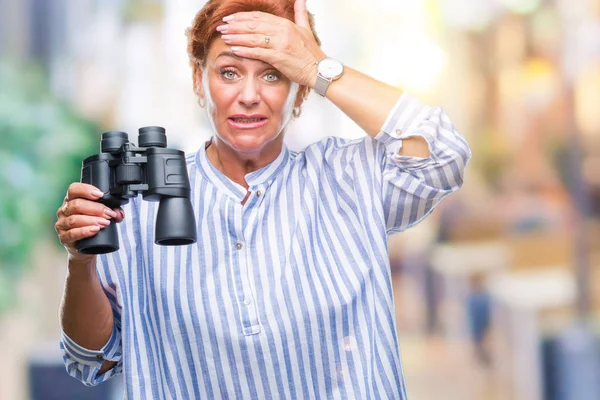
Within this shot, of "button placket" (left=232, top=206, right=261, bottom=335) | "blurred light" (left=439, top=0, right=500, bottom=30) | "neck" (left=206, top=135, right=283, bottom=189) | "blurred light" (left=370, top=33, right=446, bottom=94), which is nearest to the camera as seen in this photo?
"button placket" (left=232, top=206, right=261, bottom=335)

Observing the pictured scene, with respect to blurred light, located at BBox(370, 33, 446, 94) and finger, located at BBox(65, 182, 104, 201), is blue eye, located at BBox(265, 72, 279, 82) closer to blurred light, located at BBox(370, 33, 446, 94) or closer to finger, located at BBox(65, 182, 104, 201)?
finger, located at BBox(65, 182, 104, 201)

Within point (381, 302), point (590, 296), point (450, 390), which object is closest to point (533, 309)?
point (590, 296)

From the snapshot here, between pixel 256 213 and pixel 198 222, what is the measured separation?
Result: 0.31 ft

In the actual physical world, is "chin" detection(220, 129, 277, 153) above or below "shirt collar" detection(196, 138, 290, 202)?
above

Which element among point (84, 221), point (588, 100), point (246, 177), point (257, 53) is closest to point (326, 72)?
point (257, 53)

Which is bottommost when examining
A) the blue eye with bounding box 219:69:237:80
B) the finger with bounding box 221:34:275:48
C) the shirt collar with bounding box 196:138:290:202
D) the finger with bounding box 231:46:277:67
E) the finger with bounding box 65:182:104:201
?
the finger with bounding box 65:182:104:201

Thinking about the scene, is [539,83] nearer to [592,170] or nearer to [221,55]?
[592,170]

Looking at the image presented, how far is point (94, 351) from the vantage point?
142cm

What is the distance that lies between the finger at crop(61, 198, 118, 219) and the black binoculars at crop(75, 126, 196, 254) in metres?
0.02

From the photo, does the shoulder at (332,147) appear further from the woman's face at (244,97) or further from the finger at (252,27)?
the finger at (252,27)

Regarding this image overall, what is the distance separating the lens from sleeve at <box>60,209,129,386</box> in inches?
56.2

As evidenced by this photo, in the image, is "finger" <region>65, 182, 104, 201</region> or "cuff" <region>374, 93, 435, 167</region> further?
"cuff" <region>374, 93, 435, 167</region>

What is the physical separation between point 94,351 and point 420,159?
0.59m

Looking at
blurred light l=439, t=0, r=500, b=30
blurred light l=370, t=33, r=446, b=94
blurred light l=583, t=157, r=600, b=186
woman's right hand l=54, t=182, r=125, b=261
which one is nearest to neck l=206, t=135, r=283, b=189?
woman's right hand l=54, t=182, r=125, b=261
